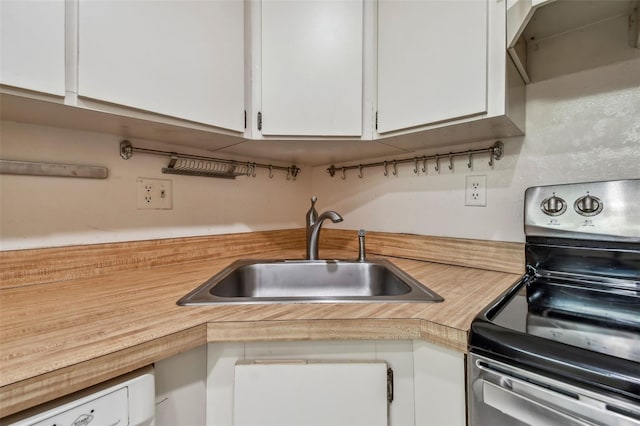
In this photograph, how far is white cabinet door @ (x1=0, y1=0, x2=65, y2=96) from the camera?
2.02ft

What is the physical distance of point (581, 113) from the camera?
902mm

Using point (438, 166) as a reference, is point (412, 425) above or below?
below

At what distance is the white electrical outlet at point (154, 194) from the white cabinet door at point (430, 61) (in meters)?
0.87

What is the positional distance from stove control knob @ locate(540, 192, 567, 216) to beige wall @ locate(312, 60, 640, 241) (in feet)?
0.41

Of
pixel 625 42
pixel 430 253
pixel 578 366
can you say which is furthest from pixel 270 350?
pixel 625 42

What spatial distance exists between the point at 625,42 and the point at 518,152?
382 millimetres

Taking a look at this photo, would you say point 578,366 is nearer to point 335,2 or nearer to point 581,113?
point 581,113

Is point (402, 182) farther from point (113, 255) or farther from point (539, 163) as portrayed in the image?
point (113, 255)

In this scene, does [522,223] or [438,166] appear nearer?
[522,223]

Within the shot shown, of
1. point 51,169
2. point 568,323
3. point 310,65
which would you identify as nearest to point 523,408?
point 568,323

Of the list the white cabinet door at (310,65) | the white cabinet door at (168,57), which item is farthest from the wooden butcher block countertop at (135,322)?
the white cabinet door at (310,65)

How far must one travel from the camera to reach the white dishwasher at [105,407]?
423mm

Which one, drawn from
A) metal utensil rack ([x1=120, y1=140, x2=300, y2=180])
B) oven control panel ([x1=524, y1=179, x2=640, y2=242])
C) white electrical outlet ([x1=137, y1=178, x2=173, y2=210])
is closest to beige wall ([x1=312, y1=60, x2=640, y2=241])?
oven control panel ([x1=524, y1=179, x2=640, y2=242])

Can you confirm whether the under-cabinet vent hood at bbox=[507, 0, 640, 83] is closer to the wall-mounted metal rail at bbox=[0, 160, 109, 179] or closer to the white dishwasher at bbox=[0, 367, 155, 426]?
the white dishwasher at bbox=[0, 367, 155, 426]
